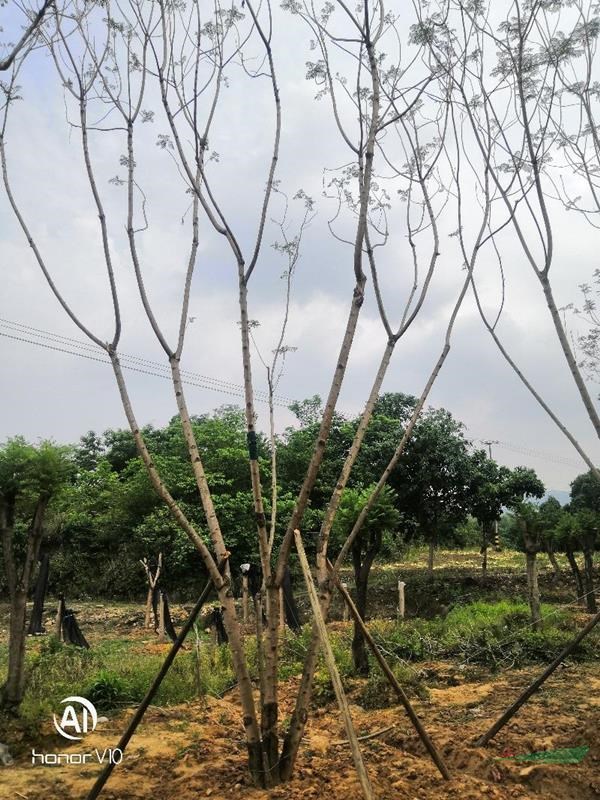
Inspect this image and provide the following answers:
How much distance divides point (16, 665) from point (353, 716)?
2.78 meters

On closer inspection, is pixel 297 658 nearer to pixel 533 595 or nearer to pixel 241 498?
pixel 533 595

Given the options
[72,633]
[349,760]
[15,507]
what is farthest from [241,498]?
[349,760]

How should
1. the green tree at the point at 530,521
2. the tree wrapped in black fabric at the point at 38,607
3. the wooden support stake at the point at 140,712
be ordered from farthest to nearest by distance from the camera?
1. the tree wrapped in black fabric at the point at 38,607
2. the green tree at the point at 530,521
3. the wooden support stake at the point at 140,712

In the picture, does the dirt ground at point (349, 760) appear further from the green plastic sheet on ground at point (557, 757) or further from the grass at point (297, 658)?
the grass at point (297, 658)

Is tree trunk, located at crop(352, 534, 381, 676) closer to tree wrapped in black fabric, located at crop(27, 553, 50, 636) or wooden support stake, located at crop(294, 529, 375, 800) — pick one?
wooden support stake, located at crop(294, 529, 375, 800)

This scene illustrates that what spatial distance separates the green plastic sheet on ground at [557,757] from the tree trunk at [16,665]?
367cm

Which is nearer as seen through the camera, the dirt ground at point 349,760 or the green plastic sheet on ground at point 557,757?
the dirt ground at point 349,760

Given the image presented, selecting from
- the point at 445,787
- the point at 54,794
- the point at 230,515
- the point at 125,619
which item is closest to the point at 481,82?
the point at 445,787

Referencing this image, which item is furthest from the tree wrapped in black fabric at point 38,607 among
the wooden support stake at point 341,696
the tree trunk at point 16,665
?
the wooden support stake at point 341,696

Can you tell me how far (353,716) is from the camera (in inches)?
206

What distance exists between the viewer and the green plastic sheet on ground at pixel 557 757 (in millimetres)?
3627

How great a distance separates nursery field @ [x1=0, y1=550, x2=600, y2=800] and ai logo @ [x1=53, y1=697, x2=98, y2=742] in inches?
3.2

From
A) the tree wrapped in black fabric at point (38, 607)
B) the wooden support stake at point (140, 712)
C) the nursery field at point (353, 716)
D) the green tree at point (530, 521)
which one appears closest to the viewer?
the wooden support stake at point (140, 712)

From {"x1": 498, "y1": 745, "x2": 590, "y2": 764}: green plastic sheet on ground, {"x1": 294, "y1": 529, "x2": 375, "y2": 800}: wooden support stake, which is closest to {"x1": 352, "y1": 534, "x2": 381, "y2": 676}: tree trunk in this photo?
{"x1": 498, "y1": 745, "x2": 590, "y2": 764}: green plastic sheet on ground
